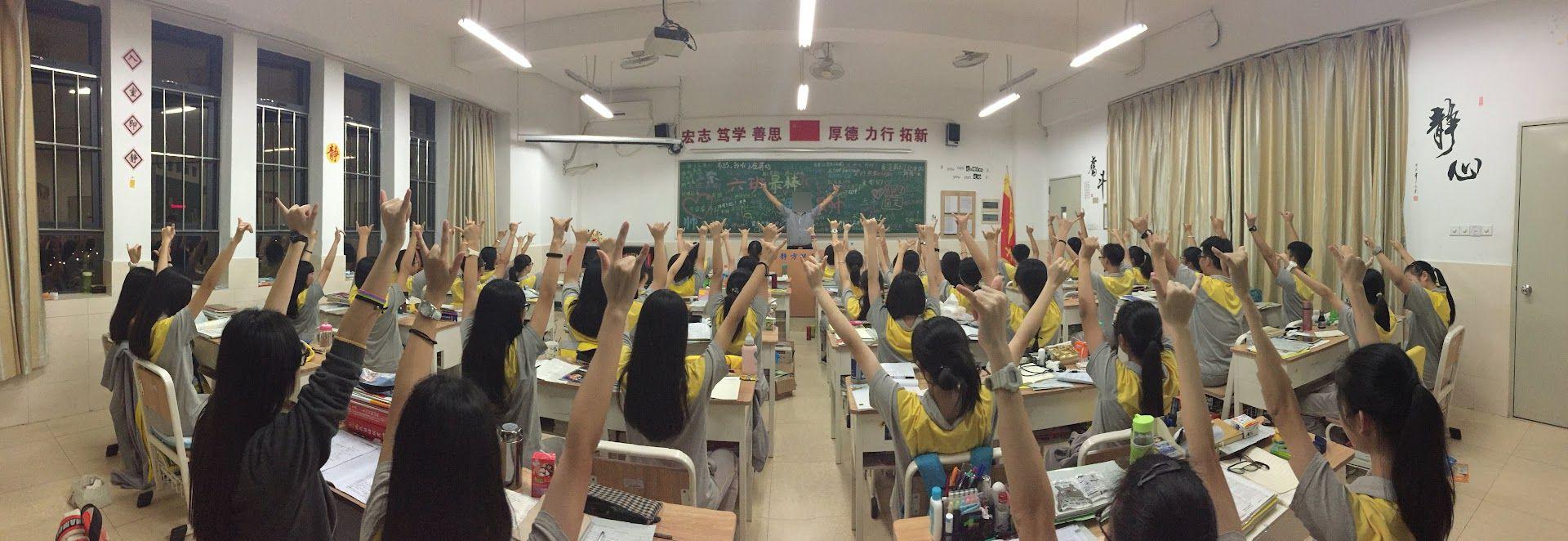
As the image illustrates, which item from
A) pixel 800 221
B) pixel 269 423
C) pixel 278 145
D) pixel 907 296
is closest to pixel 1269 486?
pixel 907 296

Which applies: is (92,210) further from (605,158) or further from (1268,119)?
(1268,119)

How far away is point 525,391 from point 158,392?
4.73 feet

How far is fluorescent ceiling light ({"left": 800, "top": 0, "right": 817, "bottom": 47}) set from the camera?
16.1 feet

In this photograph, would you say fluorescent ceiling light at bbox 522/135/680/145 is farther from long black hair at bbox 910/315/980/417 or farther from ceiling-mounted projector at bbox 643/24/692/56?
long black hair at bbox 910/315/980/417

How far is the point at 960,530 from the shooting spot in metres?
1.64

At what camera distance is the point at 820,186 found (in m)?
10.3

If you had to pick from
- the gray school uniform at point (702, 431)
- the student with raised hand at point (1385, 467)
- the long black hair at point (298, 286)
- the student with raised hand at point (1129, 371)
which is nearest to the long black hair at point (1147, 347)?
the student with raised hand at point (1129, 371)

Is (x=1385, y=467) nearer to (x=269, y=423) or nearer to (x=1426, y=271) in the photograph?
(x=269, y=423)

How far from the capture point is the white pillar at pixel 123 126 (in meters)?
4.72

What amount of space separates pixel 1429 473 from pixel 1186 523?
745 millimetres

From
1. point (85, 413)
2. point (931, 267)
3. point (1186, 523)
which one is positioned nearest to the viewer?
point (1186, 523)

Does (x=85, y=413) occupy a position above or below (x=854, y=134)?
below

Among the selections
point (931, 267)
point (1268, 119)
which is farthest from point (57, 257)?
point (1268, 119)

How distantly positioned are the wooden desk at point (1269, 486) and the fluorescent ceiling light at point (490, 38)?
15.9 ft
